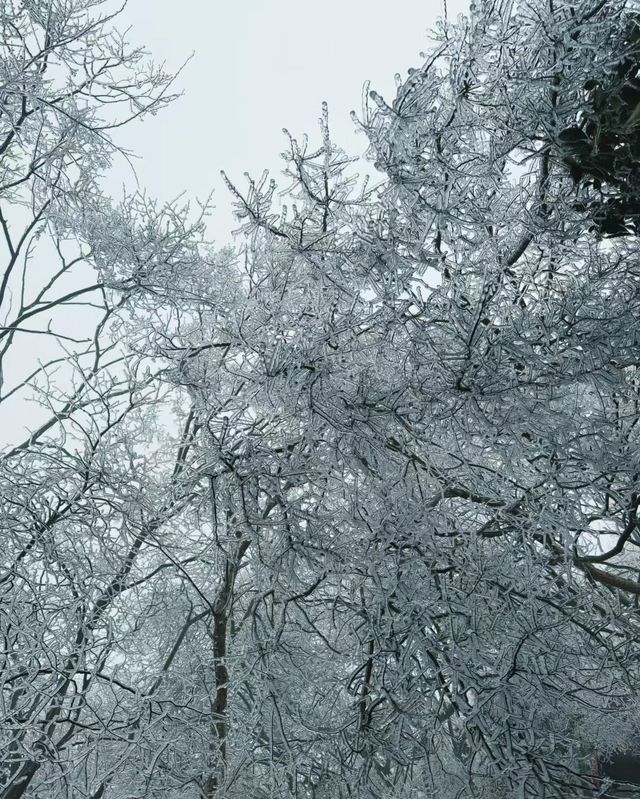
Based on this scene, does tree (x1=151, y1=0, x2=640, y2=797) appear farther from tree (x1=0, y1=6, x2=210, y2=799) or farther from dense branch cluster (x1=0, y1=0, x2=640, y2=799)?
tree (x1=0, y1=6, x2=210, y2=799)

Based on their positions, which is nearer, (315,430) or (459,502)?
(315,430)

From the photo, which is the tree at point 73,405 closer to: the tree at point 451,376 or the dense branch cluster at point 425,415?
the dense branch cluster at point 425,415

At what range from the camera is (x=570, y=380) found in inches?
108

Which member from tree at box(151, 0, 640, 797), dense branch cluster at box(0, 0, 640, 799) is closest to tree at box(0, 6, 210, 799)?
dense branch cluster at box(0, 0, 640, 799)

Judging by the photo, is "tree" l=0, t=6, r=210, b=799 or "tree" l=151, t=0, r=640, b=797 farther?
"tree" l=0, t=6, r=210, b=799

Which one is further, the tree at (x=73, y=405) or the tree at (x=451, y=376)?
the tree at (x=73, y=405)

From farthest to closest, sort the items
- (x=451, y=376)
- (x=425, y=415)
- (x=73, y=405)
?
(x=73, y=405) < (x=425, y=415) < (x=451, y=376)

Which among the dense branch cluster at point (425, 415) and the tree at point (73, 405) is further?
the tree at point (73, 405)

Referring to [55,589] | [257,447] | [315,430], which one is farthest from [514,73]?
A: [55,589]

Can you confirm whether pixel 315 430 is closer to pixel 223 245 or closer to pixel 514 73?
pixel 514 73

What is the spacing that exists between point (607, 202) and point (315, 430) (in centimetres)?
149

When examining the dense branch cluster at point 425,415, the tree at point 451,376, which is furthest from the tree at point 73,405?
the tree at point 451,376

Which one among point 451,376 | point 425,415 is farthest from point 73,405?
point 451,376

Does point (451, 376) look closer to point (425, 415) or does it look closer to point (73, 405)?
point (425, 415)
